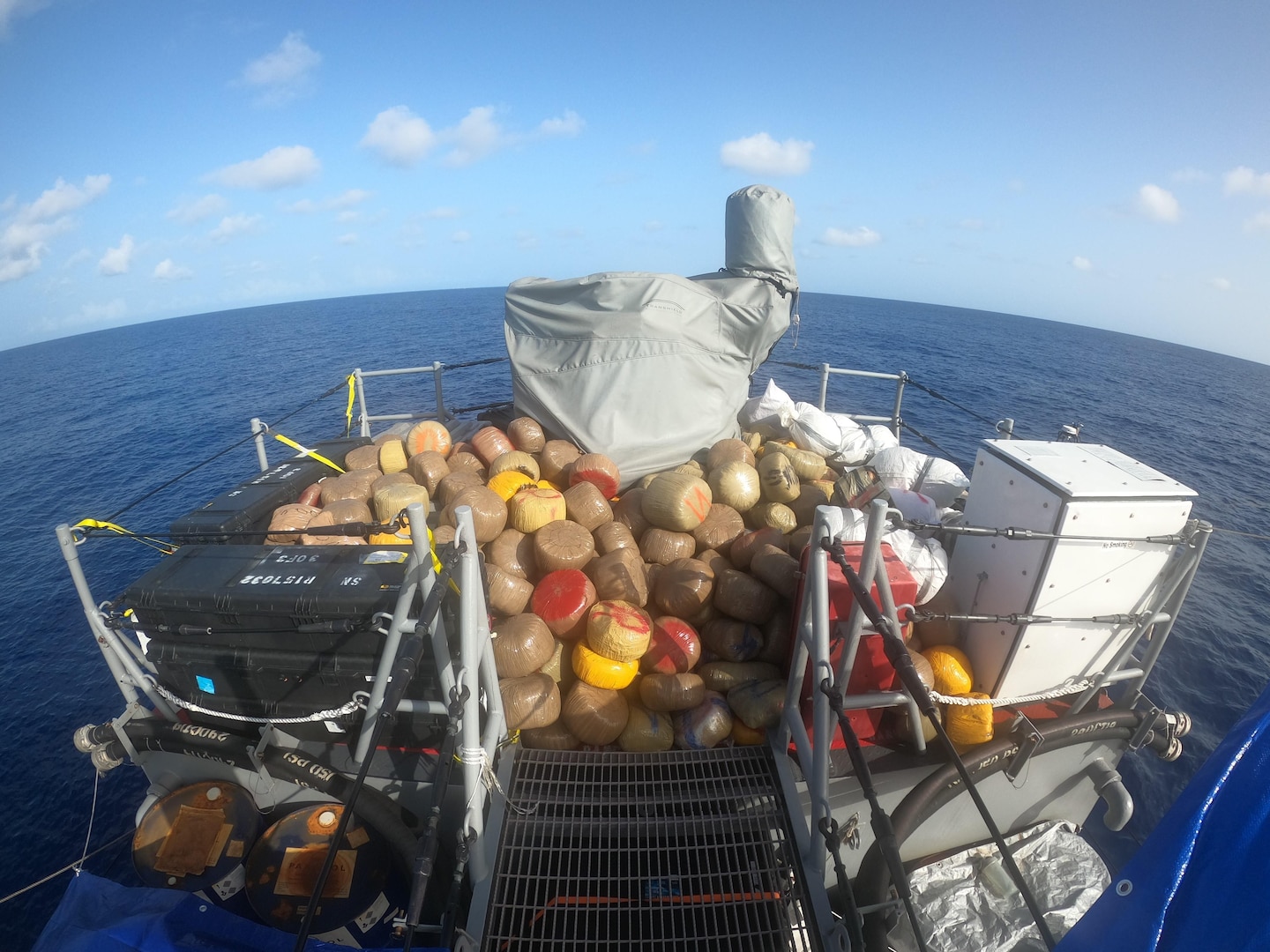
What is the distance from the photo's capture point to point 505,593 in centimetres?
530

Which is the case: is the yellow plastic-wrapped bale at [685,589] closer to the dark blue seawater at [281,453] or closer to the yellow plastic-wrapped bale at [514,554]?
the yellow plastic-wrapped bale at [514,554]

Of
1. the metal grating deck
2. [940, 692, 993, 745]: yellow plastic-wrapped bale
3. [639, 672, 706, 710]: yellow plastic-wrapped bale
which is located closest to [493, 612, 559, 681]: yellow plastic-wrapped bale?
the metal grating deck

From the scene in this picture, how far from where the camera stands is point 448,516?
605 centimetres

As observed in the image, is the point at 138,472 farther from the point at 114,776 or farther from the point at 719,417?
the point at 719,417

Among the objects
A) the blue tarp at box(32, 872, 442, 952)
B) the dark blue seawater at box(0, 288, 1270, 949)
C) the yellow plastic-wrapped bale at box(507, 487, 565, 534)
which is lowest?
the dark blue seawater at box(0, 288, 1270, 949)

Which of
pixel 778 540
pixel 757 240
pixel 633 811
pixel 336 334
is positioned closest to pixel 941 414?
pixel 757 240

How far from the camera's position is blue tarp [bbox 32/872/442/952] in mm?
2844

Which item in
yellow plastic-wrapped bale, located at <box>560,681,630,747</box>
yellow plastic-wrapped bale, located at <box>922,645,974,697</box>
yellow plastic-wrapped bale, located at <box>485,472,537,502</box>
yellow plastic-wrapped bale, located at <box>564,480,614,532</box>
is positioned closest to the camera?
yellow plastic-wrapped bale, located at <box>922,645,974,697</box>

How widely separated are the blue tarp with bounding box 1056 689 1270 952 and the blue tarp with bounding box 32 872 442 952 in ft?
11.5

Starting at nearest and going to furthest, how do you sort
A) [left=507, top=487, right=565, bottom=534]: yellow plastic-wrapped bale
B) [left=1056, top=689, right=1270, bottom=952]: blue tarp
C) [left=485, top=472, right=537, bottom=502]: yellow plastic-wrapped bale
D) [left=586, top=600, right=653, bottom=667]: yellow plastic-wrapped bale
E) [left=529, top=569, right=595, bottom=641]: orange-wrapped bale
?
[left=1056, top=689, right=1270, bottom=952]: blue tarp, [left=586, top=600, right=653, bottom=667]: yellow plastic-wrapped bale, [left=529, top=569, right=595, bottom=641]: orange-wrapped bale, [left=507, top=487, right=565, bottom=534]: yellow plastic-wrapped bale, [left=485, top=472, right=537, bottom=502]: yellow plastic-wrapped bale

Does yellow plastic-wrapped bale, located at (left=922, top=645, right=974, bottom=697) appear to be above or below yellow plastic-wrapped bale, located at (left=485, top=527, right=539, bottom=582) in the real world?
below

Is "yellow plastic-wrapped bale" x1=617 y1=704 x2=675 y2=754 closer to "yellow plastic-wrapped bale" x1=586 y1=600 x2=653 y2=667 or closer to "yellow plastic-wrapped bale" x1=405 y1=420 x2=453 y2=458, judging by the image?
"yellow plastic-wrapped bale" x1=586 y1=600 x2=653 y2=667

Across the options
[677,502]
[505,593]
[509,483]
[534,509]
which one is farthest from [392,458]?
[677,502]

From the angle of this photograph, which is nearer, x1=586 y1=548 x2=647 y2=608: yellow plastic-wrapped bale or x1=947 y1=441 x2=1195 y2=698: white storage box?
x1=947 y1=441 x2=1195 y2=698: white storage box
